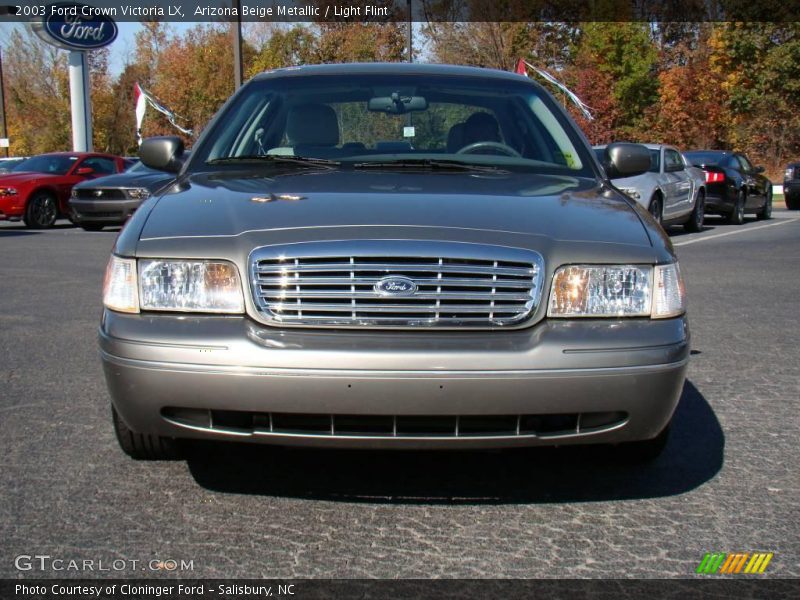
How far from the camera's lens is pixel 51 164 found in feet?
63.2

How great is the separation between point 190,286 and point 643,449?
1.79m

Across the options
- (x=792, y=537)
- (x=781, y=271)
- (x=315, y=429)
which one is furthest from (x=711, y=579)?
(x=781, y=271)

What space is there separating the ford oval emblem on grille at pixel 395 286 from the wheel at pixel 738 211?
17.1 metres

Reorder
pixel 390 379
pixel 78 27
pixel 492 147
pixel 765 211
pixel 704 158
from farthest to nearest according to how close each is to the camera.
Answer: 1. pixel 78 27
2. pixel 765 211
3. pixel 704 158
4. pixel 492 147
5. pixel 390 379

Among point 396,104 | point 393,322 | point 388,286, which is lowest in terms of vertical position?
point 393,322

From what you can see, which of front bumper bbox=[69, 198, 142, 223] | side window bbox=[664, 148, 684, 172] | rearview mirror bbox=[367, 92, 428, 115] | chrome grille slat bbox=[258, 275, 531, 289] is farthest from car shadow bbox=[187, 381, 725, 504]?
front bumper bbox=[69, 198, 142, 223]

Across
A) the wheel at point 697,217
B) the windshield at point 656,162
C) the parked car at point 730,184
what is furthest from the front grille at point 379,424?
the parked car at point 730,184

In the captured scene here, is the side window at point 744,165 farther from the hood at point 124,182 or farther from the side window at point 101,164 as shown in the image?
the side window at point 101,164

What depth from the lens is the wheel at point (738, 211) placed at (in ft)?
61.9

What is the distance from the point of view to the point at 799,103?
4153 cm

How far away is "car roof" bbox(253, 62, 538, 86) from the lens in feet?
16.2

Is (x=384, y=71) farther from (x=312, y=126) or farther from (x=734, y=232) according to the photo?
(x=734, y=232)

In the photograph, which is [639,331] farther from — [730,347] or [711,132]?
[711,132]

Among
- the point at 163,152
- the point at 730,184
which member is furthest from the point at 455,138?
the point at 730,184
